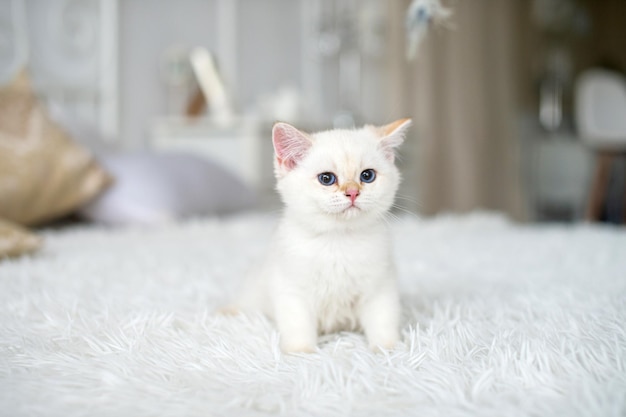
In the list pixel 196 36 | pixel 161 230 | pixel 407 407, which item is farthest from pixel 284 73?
pixel 407 407

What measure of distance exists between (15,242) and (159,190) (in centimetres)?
71

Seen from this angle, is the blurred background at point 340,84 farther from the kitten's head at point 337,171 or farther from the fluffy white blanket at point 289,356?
the kitten's head at point 337,171

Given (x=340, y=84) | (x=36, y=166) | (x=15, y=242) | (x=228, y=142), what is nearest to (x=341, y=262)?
(x=15, y=242)

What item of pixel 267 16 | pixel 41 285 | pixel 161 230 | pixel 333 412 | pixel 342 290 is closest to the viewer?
pixel 333 412

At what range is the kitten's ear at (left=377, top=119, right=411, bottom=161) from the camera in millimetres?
887

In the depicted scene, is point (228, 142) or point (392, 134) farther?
point (228, 142)

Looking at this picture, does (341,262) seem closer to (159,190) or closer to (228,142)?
(159,190)

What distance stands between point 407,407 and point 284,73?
3.44m

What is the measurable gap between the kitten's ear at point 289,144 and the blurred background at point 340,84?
1.06 meters

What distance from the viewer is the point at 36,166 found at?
1822mm

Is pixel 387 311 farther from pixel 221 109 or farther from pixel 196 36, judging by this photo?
pixel 196 36

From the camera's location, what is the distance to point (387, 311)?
0.85 meters

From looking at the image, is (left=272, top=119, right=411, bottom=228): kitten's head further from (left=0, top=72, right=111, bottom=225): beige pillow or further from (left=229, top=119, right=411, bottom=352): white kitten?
(left=0, top=72, right=111, bottom=225): beige pillow

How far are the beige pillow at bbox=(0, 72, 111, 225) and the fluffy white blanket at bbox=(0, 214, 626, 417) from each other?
0.50 meters
